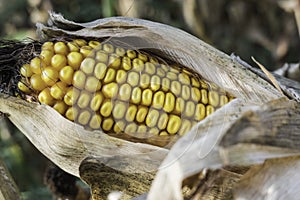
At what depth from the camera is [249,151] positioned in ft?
3.08

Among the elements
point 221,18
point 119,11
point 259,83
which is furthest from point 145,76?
point 221,18

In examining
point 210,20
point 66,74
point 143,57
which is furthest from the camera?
point 210,20

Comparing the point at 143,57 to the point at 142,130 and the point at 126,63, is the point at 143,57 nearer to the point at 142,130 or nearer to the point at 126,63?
the point at 126,63

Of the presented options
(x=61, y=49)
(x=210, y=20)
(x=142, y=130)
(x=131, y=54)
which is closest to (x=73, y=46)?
(x=61, y=49)

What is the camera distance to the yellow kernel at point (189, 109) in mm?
1263

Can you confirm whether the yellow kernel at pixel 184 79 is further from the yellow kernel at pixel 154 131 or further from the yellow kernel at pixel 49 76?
the yellow kernel at pixel 49 76

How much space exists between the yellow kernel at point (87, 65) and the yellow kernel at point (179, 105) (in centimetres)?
20

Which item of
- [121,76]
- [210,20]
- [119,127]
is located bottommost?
[210,20]

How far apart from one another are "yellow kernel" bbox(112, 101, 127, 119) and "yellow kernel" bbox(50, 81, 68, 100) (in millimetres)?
112

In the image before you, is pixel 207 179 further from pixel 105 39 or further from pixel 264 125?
pixel 105 39

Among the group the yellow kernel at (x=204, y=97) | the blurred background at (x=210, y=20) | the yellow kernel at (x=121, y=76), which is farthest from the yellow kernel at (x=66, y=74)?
the blurred background at (x=210, y=20)

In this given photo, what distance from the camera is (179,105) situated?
A: 126cm

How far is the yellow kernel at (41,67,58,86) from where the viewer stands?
120cm

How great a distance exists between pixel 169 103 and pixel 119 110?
0.12 meters
